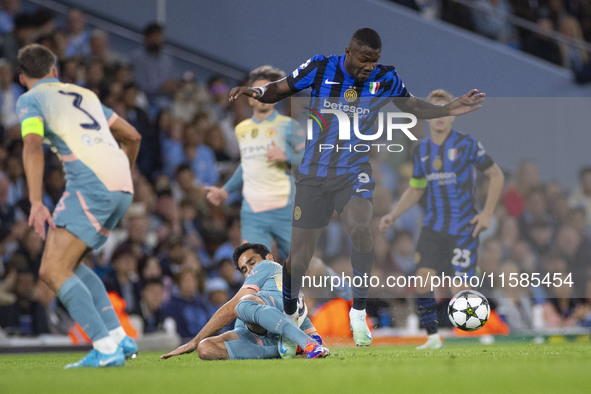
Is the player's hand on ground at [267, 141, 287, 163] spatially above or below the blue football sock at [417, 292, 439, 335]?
above

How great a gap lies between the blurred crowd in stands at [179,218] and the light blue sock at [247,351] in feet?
4.74

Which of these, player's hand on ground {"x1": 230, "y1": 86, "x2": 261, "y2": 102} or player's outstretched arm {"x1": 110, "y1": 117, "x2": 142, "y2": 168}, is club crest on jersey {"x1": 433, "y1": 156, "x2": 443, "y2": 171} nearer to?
player's hand on ground {"x1": 230, "y1": 86, "x2": 261, "y2": 102}

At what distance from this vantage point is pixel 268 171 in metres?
8.21

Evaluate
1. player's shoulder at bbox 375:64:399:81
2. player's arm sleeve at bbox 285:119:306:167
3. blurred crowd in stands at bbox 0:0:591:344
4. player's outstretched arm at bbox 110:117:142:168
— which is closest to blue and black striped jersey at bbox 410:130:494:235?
blurred crowd in stands at bbox 0:0:591:344

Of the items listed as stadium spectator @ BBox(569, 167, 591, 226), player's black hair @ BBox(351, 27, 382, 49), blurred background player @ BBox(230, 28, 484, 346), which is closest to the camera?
player's black hair @ BBox(351, 27, 382, 49)

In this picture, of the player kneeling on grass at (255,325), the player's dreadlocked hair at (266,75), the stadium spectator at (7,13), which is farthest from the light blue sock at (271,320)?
the stadium spectator at (7,13)

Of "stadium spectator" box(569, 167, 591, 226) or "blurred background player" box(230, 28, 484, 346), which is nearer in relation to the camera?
"blurred background player" box(230, 28, 484, 346)

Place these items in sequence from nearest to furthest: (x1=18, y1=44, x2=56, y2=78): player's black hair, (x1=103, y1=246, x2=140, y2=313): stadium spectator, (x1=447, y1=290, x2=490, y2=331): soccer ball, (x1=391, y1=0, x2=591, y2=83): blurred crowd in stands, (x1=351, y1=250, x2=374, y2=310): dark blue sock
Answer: (x1=18, y1=44, x2=56, y2=78): player's black hair
(x1=351, y1=250, x2=374, y2=310): dark blue sock
(x1=447, y1=290, x2=490, y2=331): soccer ball
(x1=103, y1=246, x2=140, y2=313): stadium spectator
(x1=391, y1=0, x2=591, y2=83): blurred crowd in stands

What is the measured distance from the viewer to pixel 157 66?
1291 centimetres

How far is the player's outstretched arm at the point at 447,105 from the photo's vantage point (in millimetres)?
6820

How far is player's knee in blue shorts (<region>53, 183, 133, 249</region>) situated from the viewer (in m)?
5.86

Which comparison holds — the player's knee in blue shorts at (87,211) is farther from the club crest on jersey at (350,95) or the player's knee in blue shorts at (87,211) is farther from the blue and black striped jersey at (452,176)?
the blue and black striped jersey at (452,176)

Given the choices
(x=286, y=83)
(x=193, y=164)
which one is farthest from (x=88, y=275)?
(x=193, y=164)

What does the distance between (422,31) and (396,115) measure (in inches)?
288
